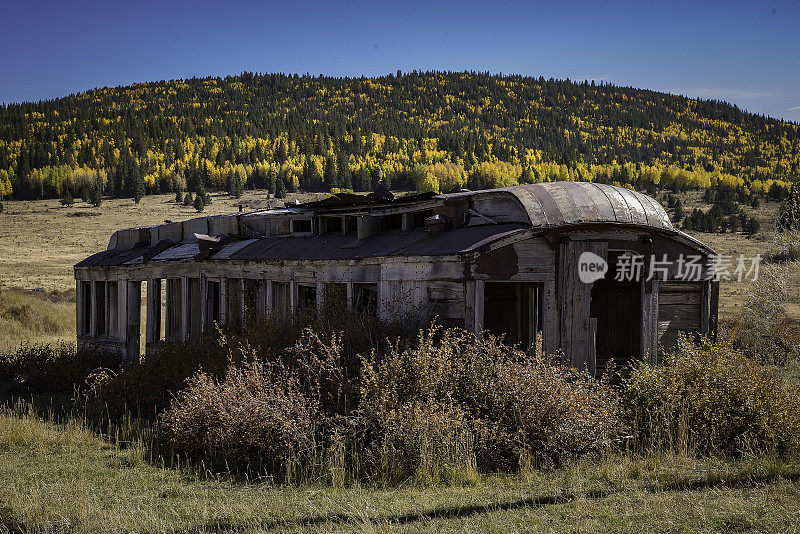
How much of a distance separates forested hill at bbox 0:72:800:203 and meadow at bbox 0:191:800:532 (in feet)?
282

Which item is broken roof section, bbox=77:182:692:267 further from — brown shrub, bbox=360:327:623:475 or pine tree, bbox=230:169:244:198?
pine tree, bbox=230:169:244:198

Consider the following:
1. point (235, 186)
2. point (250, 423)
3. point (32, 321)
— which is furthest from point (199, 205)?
point (250, 423)

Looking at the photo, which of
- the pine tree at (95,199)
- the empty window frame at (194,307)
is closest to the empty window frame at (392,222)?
the empty window frame at (194,307)

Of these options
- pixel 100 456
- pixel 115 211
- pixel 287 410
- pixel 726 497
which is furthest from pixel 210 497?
pixel 115 211

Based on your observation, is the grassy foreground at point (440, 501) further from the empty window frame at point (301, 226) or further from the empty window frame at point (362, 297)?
the empty window frame at point (301, 226)

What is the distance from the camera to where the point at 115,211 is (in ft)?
261

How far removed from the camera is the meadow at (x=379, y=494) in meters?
5.92

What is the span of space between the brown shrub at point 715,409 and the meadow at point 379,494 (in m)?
0.20

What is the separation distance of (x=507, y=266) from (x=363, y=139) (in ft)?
431

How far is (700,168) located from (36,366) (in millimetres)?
143529

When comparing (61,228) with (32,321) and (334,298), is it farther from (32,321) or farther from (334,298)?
(334,298)

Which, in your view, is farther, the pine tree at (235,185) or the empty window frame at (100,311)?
the pine tree at (235,185)

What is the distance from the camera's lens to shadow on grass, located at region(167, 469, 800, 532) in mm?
5949

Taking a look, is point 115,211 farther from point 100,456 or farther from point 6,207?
point 100,456
